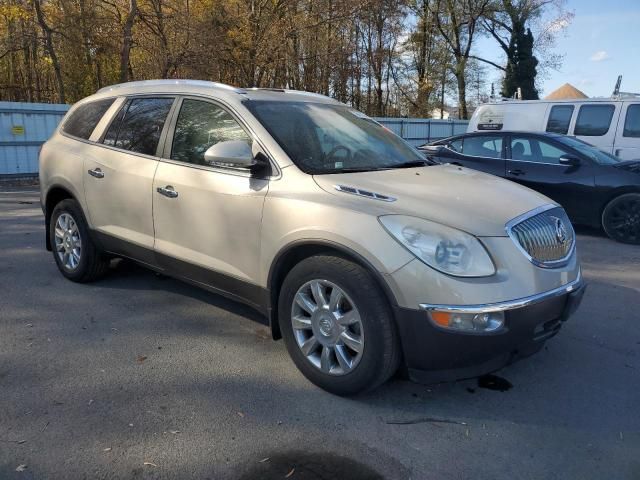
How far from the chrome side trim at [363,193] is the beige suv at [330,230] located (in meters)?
0.01

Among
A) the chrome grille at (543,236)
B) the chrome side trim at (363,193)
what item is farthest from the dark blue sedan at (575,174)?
the chrome side trim at (363,193)

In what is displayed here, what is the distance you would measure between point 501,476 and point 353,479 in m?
0.69

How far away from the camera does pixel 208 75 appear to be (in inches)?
755

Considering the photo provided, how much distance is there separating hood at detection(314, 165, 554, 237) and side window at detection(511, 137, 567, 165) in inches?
185

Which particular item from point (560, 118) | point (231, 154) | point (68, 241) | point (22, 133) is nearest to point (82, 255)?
point (68, 241)

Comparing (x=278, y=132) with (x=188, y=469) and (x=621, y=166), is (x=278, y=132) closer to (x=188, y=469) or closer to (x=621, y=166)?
(x=188, y=469)

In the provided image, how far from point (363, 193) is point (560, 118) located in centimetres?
866

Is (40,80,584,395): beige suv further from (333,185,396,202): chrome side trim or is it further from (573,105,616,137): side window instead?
(573,105,616,137): side window

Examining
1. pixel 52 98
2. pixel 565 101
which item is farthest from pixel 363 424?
pixel 52 98

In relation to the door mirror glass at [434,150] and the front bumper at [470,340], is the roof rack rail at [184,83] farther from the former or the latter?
the door mirror glass at [434,150]

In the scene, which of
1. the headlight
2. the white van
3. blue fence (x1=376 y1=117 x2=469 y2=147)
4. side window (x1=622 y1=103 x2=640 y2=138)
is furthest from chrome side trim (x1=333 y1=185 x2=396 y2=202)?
blue fence (x1=376 y1=117 x2=469 y2=147)

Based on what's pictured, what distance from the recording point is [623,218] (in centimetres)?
747

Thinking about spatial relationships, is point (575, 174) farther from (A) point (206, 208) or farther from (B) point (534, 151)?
(A) point (206, 208)

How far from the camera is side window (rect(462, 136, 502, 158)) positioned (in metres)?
8.58
